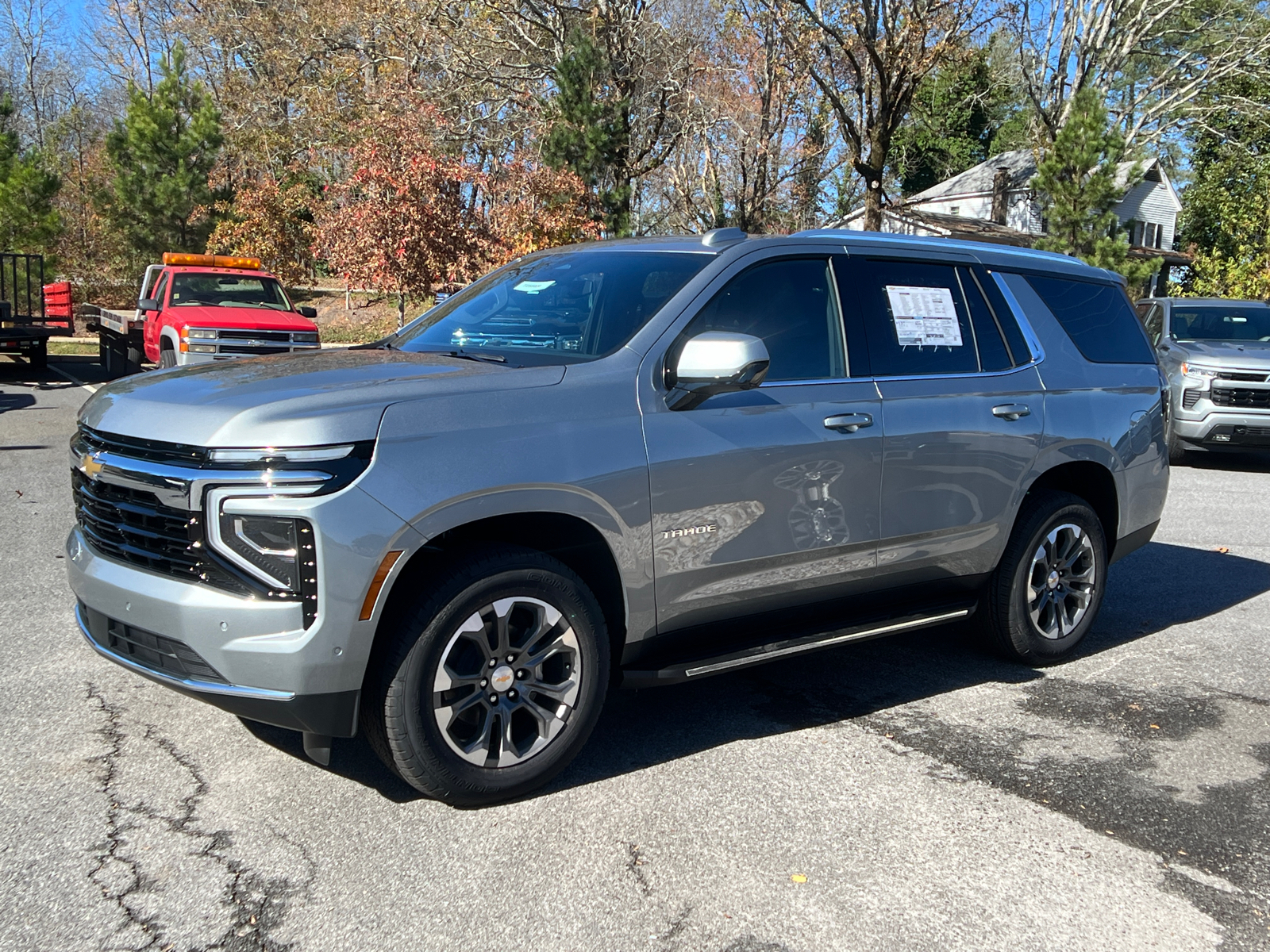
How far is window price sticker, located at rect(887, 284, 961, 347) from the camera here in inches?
188

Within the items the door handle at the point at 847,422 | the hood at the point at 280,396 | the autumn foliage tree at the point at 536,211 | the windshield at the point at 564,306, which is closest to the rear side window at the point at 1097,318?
the door handle at the point at 847,422

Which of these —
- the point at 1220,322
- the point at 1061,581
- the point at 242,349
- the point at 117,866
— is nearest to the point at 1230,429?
the point at 1220,322

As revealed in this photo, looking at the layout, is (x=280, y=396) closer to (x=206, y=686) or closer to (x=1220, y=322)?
(x=206, y=686)

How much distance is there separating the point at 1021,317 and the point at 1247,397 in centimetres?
823

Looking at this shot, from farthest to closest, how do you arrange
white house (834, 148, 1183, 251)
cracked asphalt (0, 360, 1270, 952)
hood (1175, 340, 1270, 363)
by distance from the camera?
white house (834, 148, 1183, 251) < hood (1175, 340, 1270, 363) < cracked asphalt (0, 360, 1270, 952)

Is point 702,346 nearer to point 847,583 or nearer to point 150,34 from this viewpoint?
point 847,583

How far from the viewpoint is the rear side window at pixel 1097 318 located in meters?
5.46

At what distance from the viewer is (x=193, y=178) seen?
29906 millimetres

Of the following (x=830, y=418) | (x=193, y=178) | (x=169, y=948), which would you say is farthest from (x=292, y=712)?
(x=193, y=178)

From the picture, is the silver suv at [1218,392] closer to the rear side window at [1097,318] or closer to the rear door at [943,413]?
the rear side window at [1097,318]

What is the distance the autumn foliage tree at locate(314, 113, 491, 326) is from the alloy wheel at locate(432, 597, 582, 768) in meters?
17.6

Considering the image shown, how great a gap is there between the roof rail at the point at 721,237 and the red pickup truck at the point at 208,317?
11537 millimetres

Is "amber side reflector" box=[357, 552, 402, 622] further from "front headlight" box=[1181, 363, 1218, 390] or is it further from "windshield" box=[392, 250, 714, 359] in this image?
"front headlight" box=[1181, 363, 1218, 390]

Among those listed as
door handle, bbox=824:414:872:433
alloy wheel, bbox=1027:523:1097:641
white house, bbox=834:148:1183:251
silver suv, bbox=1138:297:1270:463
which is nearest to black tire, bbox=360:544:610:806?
door handle, bbox=824:414:872:433
